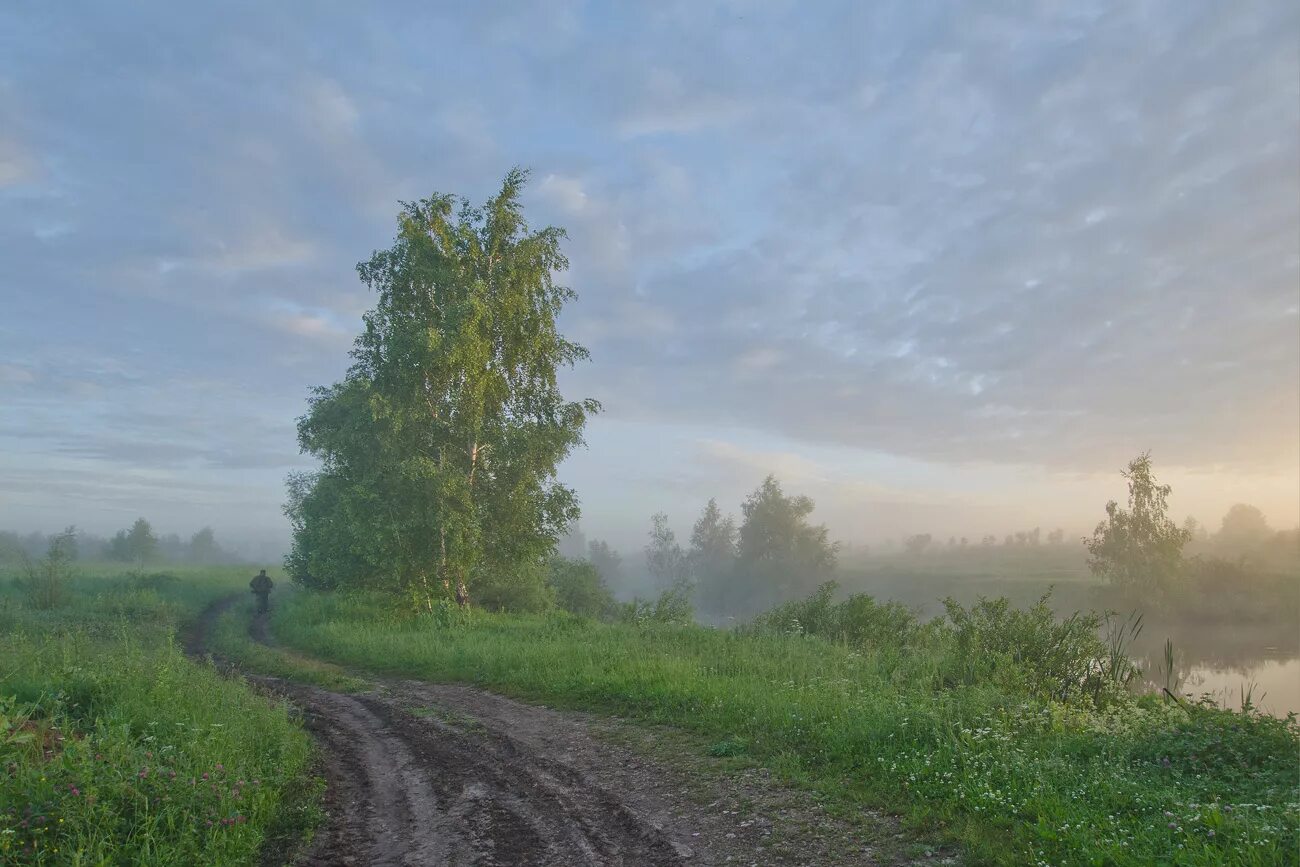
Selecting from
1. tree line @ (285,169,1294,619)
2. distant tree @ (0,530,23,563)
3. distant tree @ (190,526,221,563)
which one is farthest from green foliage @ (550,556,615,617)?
distant tree @ (190,526,221,563)

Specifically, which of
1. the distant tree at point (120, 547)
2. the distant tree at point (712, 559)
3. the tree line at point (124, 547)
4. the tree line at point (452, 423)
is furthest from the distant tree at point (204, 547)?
the tree line at point (452, 423)

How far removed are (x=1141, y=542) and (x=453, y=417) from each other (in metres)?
54.5

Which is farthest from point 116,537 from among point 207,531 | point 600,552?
point 600,552

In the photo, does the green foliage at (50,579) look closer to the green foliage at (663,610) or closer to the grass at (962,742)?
the grass at (962,742)

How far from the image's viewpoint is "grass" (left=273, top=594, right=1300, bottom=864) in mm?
5910

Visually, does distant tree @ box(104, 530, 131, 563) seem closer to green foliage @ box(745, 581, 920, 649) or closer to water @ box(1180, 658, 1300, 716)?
green foliage @ box(745, 581, 920, 649)

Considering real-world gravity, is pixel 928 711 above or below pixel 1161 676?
above

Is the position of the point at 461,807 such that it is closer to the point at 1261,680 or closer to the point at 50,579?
the point at 50,579

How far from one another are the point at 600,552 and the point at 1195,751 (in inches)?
4727

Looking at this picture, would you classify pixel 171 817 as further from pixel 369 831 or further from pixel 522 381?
pixel 522 381

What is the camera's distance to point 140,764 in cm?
674

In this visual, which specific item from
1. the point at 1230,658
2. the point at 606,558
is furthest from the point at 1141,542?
the point at 606,558

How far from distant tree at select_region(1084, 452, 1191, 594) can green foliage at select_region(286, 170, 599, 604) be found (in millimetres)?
48916

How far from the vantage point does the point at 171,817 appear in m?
6.09
